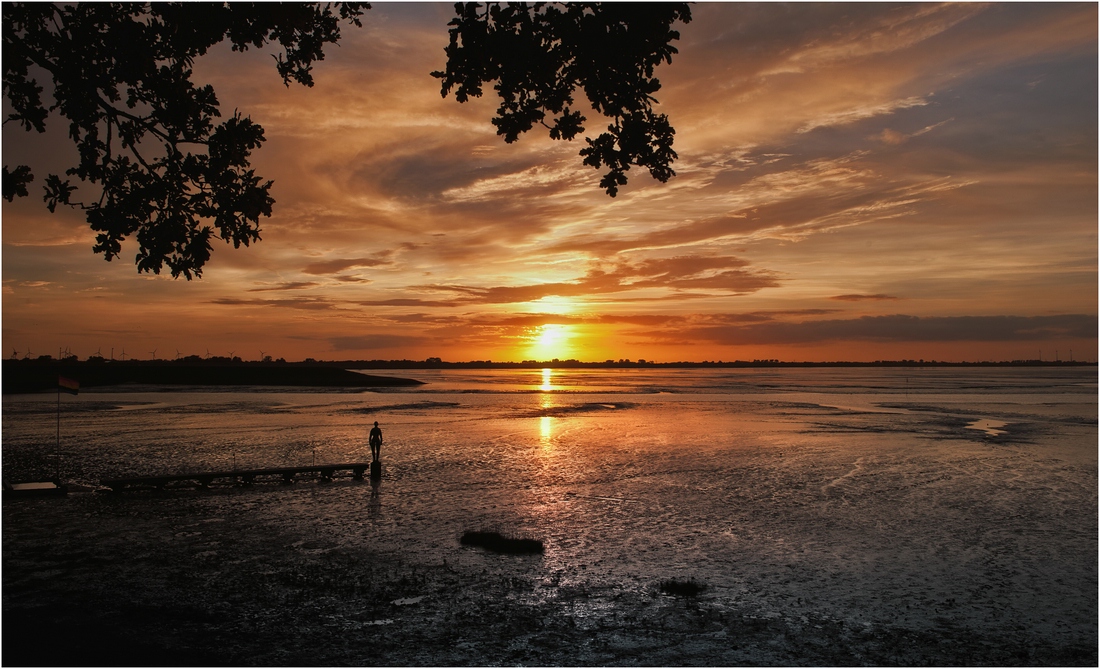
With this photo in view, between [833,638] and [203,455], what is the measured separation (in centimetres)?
3011

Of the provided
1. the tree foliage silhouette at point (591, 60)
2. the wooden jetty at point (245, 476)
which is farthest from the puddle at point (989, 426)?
the tree foliage silhouette at point (591, 60)

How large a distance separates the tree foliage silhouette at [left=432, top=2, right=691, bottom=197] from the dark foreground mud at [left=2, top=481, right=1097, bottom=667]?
7299 mm

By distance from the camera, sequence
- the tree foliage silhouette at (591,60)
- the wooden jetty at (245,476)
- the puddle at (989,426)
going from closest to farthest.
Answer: the tree foliage silhouette at (591,60) < the wooden jetty at (245,476) < the puddle at (989,426)

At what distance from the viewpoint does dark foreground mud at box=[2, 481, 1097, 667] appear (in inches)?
424

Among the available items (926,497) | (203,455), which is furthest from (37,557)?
(926,497)

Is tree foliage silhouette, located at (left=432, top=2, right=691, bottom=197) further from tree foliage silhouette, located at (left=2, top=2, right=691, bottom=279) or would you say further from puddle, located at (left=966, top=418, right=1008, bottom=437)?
puddle, located at (left=966, top=418, right=1008, bottom=437)

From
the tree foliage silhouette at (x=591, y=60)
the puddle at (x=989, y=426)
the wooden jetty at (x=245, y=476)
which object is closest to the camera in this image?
the tree foliage silhouette at (x=591, y=60)

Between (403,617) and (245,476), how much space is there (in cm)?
1632

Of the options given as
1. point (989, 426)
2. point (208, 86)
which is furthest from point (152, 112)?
point (989, 426)

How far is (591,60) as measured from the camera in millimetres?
10852

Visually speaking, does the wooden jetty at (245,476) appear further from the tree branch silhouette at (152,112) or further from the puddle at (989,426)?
the puddle at (989,426)

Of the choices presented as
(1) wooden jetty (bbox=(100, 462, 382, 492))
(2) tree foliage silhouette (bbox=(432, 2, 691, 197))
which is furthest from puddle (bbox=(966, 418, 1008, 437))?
(2) tree foliage silhouette (bbox=(432, 2, 691, 197))

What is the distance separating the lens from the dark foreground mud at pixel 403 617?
10781 mm

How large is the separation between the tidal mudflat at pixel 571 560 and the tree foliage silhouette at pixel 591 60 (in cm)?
762
